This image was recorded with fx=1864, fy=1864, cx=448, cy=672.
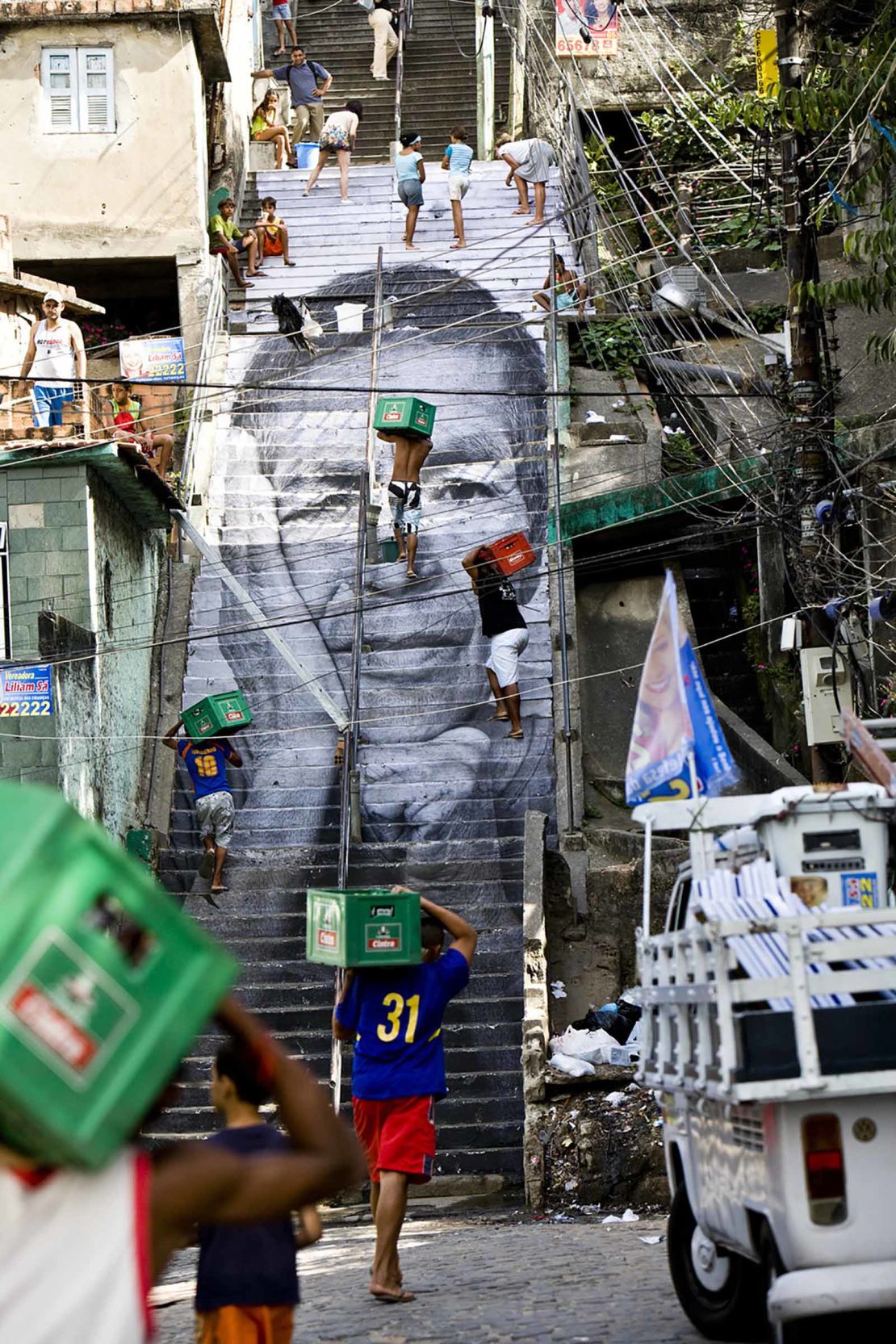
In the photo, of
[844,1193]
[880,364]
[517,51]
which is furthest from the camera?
[517,51]

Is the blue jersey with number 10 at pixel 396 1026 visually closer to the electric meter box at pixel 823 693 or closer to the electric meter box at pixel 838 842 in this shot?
the electric meter box at pixel 838 842

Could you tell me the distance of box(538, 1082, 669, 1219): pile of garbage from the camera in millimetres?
11547

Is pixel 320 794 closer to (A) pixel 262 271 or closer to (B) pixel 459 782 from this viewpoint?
(B) pixel 459 782

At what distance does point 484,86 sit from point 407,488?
17.3m

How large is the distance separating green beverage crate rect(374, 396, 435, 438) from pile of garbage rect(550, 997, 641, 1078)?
22.5 ft

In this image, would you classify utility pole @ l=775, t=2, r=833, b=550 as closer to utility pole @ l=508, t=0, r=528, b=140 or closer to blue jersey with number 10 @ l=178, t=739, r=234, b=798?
blue jersey with number 10 @ l=178, t=739, r=234, b=798

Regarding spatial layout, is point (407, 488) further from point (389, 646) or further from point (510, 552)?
point (510, 552)

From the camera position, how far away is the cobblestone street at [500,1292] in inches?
277

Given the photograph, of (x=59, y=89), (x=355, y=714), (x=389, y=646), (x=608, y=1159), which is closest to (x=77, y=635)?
(x=355, y=714)

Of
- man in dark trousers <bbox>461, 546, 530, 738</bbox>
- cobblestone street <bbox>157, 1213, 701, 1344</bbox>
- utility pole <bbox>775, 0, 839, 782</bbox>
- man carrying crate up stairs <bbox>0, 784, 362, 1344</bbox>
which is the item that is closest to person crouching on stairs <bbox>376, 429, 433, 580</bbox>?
man in dark trousers <bbox>461, 546, 530, 738</bbox>

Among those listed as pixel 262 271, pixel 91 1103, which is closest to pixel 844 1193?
pixel 91 1103

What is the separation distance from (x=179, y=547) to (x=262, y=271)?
702 cm

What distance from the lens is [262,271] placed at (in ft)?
84.3

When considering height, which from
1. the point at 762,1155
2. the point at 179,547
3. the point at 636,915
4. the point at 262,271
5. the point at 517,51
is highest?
the point at 517,51
